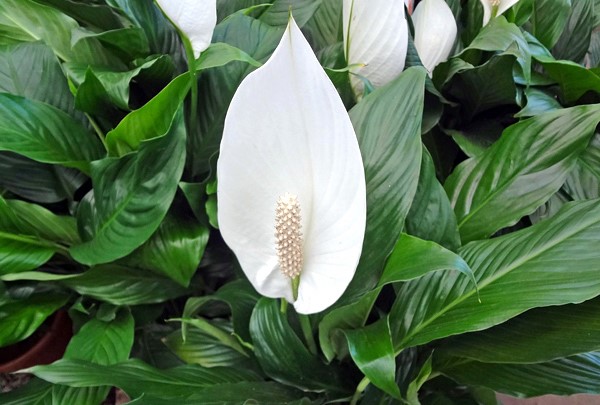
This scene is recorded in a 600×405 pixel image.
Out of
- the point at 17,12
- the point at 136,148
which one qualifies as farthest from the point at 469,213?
the point at 17,12

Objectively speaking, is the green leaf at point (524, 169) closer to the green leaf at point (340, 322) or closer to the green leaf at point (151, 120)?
the green leaf at point (340, 322)

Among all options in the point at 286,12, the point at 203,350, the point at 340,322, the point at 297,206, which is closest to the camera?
the point at 297,206

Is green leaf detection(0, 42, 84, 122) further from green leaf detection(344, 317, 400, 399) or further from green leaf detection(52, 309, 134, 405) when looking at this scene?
green leaf detection(344, 317, 400, 399)

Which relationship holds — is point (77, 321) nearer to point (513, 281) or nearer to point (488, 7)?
point (513, 281)

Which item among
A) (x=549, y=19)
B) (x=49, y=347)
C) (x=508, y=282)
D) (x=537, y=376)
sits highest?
(x=549, y=19)

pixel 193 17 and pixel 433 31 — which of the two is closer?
pixel 193 17

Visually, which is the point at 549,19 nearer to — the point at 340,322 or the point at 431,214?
the point at 431,214

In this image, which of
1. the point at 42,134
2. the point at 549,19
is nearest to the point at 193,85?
the point at 42,134
